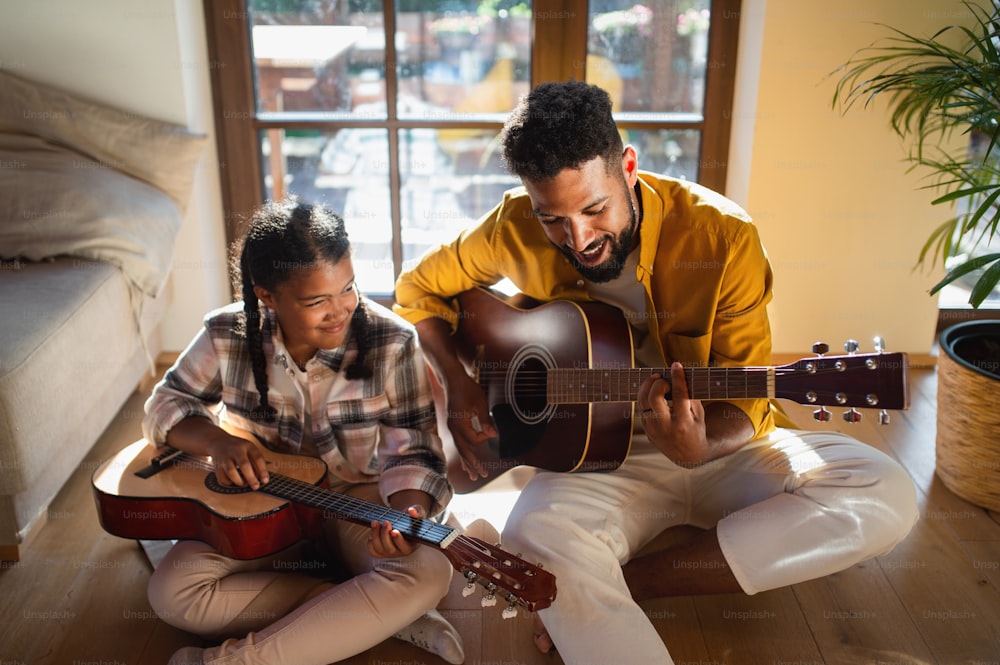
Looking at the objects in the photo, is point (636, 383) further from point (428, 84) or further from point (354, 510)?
point (428, 84)

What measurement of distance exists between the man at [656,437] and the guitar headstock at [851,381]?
17 centimetres

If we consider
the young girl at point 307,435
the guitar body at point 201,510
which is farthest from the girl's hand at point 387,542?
the guitar body at point 201,510

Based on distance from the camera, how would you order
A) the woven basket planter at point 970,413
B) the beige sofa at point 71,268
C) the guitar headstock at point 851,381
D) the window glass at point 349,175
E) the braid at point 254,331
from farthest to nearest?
the window glass at point 349,175
the woven basket planter at point 970,413
the beige sofa at point 71,268
the braid at point 254,331
the guitar headstock at point 851,381

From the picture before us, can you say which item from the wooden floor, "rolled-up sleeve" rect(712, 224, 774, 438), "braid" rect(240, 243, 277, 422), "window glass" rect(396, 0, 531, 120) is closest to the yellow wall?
"window glass" rect(396, 0, 531, 120)

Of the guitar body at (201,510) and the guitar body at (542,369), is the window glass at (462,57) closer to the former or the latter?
the guitar body at (542,369)

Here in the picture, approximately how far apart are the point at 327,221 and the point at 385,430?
1.43 feet

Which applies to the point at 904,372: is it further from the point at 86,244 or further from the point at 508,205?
the point at 86,244

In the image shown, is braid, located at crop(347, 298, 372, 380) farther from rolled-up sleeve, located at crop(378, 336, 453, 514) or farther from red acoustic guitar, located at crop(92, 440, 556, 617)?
red acoustic guitar, located at crop(92, 440, 556, 617)

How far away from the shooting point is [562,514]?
1.73 meters

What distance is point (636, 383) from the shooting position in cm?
169

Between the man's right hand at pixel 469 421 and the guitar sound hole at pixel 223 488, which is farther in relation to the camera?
the man's right hand at pixel 469 421

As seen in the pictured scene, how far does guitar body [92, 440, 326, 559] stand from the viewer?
1683 mm

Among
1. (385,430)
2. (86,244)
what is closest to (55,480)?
(86,244)

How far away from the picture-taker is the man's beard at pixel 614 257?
68.3 inches
